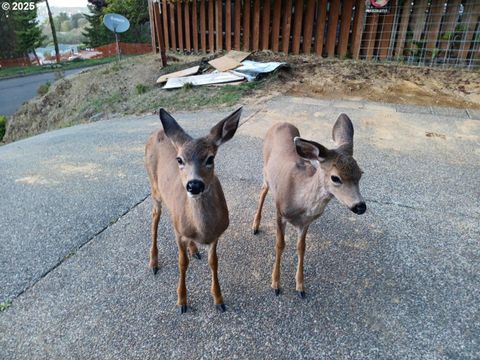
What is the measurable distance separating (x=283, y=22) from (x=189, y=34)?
12.5 feet

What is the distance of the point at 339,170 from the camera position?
8.30 ft

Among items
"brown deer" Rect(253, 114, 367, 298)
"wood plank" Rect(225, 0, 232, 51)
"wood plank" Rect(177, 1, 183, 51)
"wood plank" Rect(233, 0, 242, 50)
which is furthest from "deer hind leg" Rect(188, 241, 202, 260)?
"wood plank" Rect(177, 1, 183, 51)

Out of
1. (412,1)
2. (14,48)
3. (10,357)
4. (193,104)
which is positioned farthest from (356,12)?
(14,48)

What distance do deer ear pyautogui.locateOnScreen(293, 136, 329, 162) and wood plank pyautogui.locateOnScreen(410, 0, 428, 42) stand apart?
918 centimetres

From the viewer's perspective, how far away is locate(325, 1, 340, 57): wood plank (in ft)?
34.5

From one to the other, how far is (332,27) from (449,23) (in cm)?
310

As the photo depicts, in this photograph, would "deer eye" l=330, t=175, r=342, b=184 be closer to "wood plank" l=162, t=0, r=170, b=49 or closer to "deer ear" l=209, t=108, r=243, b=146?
"deer ear" l=209, t=108, r=243, b=146

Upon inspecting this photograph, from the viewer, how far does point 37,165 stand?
232 inches

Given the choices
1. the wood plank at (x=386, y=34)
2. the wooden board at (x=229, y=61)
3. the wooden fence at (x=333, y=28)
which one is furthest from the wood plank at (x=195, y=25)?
the wood plank at (x=386, y=34)

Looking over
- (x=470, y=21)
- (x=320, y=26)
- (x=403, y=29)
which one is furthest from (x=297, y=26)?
(x=470, y=21)

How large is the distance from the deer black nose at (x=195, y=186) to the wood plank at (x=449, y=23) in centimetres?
990

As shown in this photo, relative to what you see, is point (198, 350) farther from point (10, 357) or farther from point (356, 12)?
point (356, 12)

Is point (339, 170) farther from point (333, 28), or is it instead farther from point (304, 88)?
point (333, 28)

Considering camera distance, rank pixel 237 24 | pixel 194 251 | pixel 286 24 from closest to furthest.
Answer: pixel 194 251, pixel 286 24, pixel 237 24
